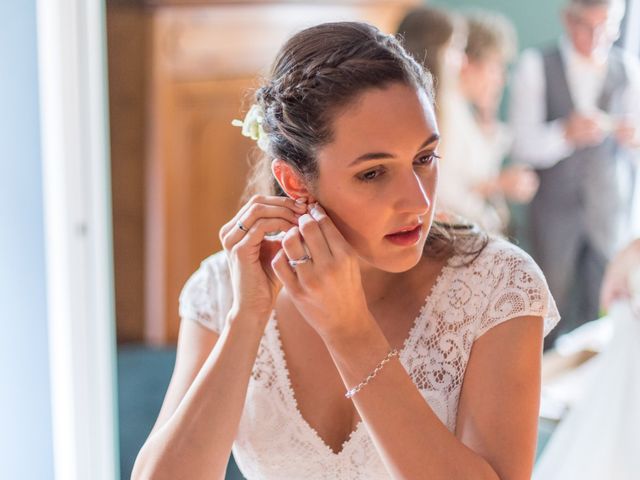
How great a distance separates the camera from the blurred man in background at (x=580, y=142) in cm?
352

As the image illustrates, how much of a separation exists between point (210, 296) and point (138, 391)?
2249 mm

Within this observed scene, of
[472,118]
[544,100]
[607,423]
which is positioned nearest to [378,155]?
[607,423]

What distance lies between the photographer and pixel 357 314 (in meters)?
1.15

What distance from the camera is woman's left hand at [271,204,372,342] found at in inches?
45.4

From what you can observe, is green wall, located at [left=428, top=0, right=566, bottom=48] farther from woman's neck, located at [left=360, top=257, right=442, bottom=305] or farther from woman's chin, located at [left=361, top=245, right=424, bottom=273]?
woman's chin, located at [left=361, top=245, right=424, bottom=273]

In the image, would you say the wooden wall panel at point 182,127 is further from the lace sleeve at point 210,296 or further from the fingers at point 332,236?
the fingers at point 332,236

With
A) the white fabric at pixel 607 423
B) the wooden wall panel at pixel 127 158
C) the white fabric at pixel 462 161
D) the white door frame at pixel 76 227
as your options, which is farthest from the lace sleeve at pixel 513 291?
the wooden wall panel at pixel 127 158

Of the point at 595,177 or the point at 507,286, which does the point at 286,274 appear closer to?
the point at 507,286

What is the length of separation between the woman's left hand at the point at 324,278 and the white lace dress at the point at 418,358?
0.21 m

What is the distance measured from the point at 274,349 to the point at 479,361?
37cm

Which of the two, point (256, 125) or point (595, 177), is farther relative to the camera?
point (595, 177)

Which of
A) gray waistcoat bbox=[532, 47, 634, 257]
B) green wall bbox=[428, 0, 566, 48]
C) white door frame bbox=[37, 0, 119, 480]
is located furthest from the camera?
green wall bbox=[428, 0, 566, 48]

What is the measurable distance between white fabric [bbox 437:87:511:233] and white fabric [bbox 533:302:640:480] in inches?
50.3

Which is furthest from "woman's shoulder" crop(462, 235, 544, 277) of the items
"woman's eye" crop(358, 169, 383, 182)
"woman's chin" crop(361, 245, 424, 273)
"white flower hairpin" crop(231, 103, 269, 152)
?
"white flower hairpin" crop(231, 103, 269, 152)
